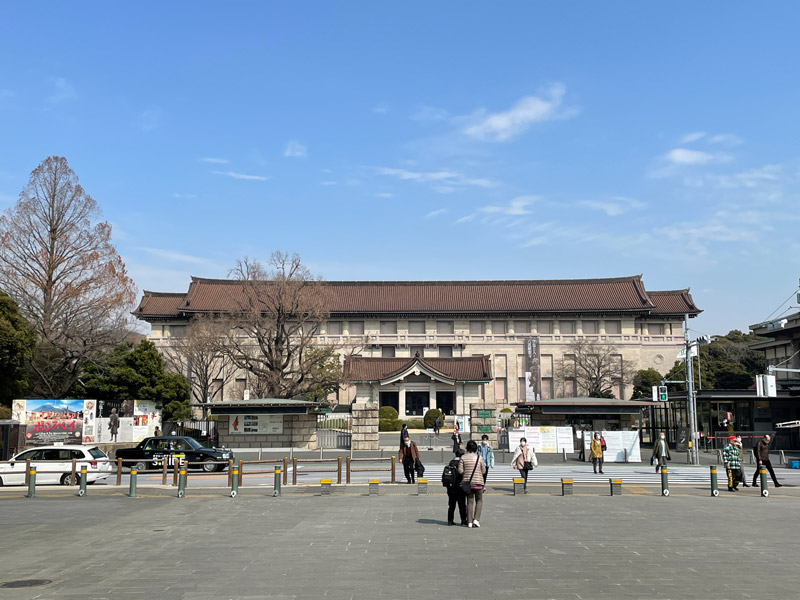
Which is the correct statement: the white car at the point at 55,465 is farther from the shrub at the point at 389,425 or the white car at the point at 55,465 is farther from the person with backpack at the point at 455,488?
the shrub at the point at 389,425

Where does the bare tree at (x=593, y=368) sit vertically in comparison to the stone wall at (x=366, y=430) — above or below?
above

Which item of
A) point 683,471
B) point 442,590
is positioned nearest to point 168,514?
point 442,590

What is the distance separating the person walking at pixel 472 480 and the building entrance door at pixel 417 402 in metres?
50.9

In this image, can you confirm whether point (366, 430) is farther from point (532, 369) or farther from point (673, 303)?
point (673, 303)

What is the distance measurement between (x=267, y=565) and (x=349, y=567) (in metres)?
1.19

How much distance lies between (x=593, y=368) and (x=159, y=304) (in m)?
48.2

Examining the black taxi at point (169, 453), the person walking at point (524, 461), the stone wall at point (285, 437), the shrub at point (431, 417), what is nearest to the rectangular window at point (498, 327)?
the shrub at point (431, 417)

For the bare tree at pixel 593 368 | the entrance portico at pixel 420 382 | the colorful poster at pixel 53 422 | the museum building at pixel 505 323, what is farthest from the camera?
the museum building at pixel 505 323

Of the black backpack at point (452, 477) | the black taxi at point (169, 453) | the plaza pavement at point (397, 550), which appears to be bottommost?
the plaza pavement at point (397, 550)

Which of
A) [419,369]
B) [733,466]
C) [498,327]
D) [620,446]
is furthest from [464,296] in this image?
[733,466]

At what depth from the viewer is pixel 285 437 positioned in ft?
119

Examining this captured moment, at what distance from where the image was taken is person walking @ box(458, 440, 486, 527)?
13164 mm

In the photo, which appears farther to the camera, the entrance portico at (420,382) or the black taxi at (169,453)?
the entrance portico at (420,382)

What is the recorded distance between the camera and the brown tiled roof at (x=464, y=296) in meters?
79.3
